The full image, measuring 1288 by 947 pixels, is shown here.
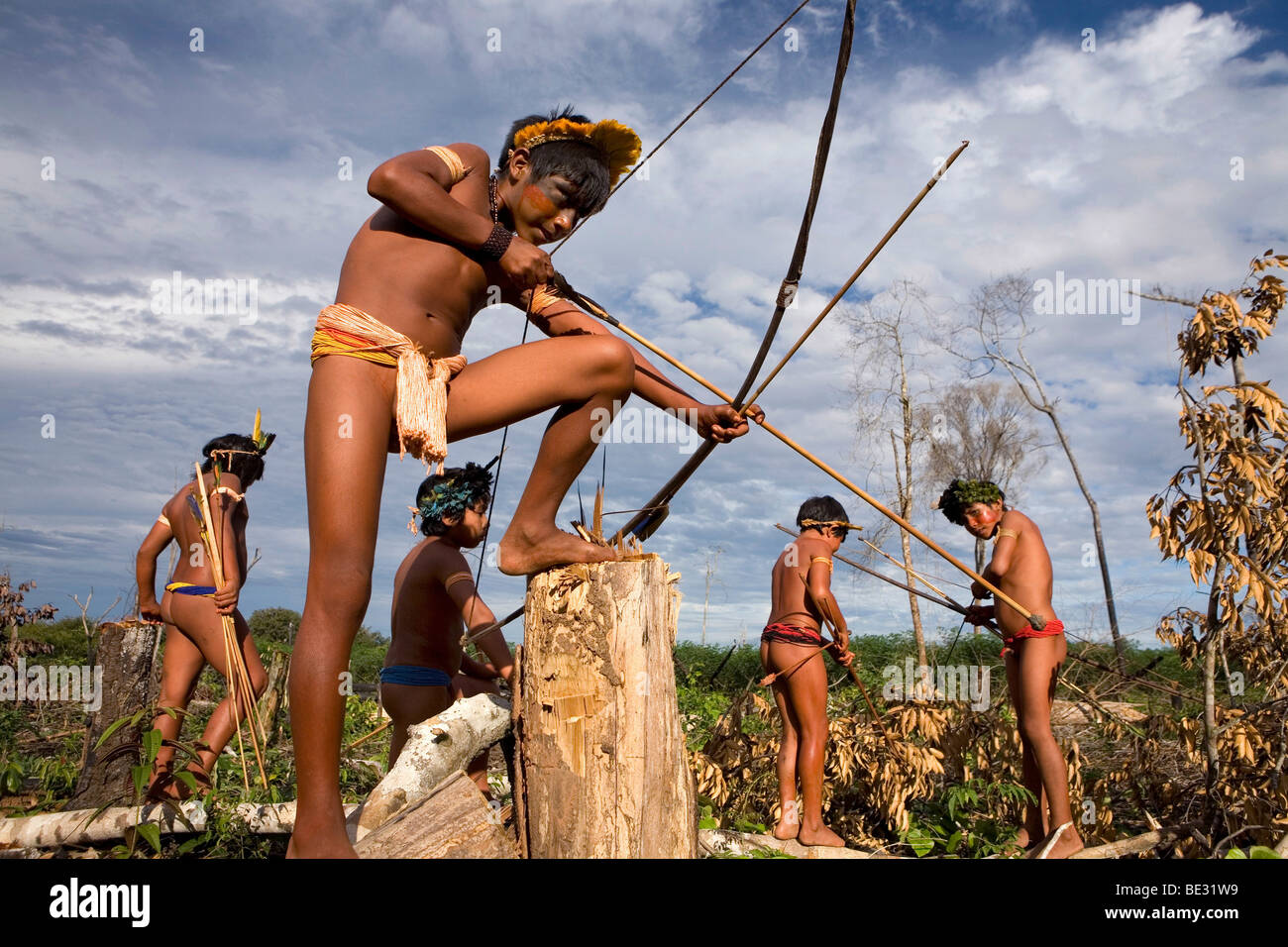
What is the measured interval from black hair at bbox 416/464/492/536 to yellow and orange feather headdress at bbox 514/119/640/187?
204cm

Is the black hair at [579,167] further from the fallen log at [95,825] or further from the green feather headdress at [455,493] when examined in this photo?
the fallen log at [95,825]

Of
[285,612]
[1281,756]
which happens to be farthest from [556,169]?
[285,612]

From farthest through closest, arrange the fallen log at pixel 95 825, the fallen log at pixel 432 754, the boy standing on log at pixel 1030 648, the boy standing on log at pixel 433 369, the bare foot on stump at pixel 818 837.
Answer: the bare foot on stump at pixel 818 837, the boy standing on log at pixel 1030 648, the fallen log at pixel 95 825, the fallen log at pixel 432 754, the boy standing on log at pixel 433 369

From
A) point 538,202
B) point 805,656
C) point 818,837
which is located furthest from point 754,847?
point 538,202

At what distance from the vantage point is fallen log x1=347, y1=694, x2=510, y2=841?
107 inches

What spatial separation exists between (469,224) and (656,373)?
0.82m

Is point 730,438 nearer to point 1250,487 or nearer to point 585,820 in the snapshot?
point 585,820

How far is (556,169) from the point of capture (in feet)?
8.02

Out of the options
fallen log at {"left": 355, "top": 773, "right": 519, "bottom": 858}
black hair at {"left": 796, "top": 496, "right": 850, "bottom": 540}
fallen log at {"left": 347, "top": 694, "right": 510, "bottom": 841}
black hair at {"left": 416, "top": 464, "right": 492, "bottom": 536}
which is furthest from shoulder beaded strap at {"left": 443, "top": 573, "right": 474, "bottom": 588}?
black hair at {"left": 796, "top": 496, "right": 850, "bottom": 540}

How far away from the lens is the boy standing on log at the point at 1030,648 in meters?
4.83

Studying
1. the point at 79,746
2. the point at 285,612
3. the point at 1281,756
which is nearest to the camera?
the point at 1281,756

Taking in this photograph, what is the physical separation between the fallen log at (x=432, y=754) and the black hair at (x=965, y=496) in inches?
146

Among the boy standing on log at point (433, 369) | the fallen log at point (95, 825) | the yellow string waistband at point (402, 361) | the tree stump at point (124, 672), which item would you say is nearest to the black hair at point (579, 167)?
the boy standing on log at point (433, 369)

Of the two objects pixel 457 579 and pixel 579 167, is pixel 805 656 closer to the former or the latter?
pixel 457 579
